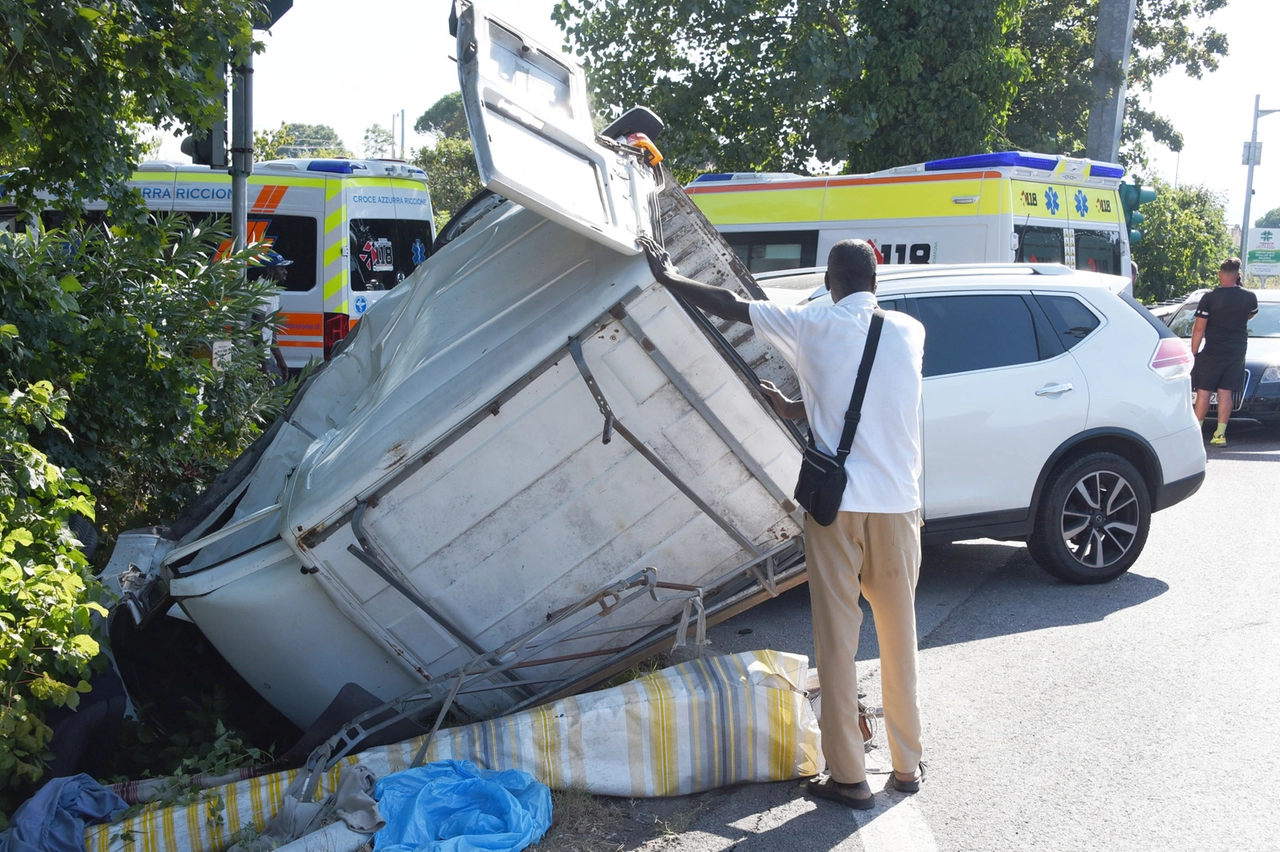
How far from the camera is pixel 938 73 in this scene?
1449 cm

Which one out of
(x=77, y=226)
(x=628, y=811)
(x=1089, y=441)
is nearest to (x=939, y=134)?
(x=1089, y=441)

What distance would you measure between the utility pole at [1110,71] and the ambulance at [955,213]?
375 centimetres

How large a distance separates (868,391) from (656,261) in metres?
0.81

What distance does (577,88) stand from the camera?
4898mm

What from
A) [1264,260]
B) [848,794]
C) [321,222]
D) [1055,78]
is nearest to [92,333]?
[848,794]

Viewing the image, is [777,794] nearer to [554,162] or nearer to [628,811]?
[628,811]

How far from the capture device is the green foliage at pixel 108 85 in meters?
4.48

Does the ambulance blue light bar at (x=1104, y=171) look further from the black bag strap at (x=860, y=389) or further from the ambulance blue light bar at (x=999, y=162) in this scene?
the black bag strap at (x=860, y=389)

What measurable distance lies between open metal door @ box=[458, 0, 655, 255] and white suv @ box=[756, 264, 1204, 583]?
1.81 m

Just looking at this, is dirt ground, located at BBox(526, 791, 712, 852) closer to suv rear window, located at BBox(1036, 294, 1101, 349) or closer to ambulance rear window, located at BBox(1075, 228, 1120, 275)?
suv rear window, located at BBox(1036, 294, 1101, 349)

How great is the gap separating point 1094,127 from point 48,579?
48.6ft

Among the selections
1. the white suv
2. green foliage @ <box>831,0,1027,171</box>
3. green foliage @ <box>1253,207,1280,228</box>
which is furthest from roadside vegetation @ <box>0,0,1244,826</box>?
green foliage @ <box>1253,207,1280,228</box>

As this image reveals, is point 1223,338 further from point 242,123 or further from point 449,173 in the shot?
point 449,173

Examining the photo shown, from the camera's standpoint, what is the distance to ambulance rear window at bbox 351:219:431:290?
11.4 metres
